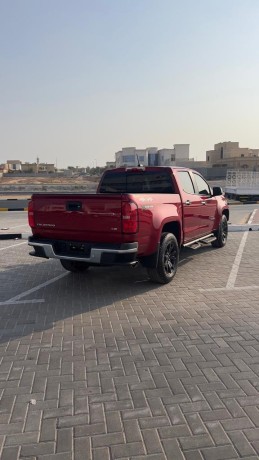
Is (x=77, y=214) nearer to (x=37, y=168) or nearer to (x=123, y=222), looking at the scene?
(x=123, y=222)

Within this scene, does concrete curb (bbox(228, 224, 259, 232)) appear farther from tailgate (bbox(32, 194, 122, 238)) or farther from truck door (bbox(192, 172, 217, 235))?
tailgate (bbox(32, 194, 122, 238))

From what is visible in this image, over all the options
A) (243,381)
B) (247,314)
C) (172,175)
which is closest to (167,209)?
(172,175)

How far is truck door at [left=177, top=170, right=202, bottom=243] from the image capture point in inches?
278

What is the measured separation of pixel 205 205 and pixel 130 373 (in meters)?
5.28

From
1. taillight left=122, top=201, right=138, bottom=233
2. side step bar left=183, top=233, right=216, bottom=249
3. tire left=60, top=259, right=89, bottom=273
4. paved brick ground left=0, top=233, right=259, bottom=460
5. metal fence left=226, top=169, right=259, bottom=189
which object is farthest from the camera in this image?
metal fence left=226, top=169, right=259, bottom=189

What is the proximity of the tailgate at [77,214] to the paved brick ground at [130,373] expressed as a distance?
1.07m

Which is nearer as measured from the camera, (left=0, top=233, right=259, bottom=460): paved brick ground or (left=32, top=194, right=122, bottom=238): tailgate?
(left=0, top=233, right=259, bottom=460): paved brick ground

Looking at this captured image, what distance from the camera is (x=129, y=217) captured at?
5.17 m

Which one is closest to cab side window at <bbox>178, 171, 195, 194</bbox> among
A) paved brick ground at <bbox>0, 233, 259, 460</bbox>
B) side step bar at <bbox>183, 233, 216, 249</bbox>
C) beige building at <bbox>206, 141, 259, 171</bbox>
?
side step bar at <bbox>183, 233, 216, 249</bbox>

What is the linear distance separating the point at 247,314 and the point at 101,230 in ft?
7.67

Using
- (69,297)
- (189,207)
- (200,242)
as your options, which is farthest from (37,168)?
(69,297)

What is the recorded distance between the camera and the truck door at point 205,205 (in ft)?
26.2

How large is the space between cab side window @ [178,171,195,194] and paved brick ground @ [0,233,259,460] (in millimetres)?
2031

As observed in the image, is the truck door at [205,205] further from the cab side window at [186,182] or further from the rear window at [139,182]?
the rear window at [139,182]
